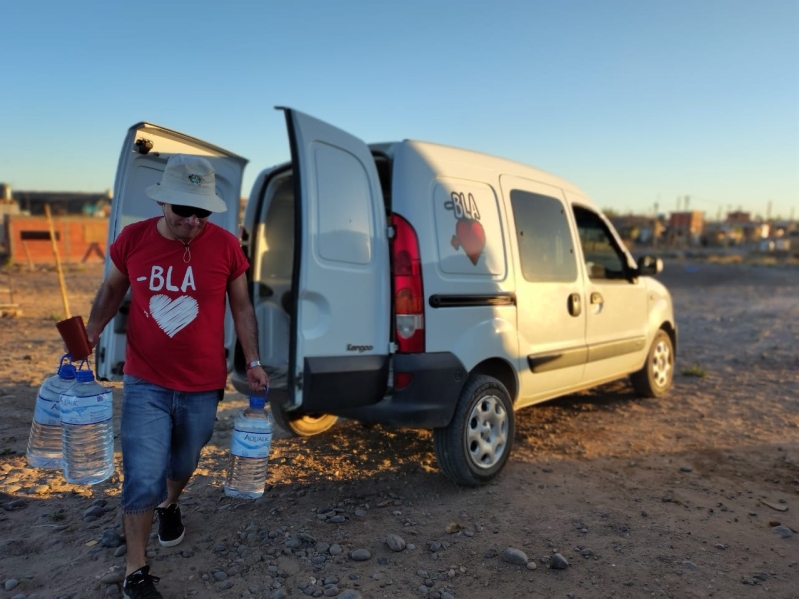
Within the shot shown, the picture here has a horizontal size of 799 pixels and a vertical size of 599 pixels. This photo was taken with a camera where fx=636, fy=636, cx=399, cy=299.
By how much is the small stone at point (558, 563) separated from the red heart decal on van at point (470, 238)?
5.73ft

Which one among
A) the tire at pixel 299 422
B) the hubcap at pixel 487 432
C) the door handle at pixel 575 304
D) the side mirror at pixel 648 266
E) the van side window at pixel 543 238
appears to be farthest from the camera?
the side mirror at pixel 648 266

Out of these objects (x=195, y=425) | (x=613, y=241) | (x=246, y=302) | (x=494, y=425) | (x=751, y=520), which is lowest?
(x=751, y=520)

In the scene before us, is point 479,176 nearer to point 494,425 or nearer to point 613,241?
point 494,425

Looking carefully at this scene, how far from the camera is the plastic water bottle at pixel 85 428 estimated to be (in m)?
2.75

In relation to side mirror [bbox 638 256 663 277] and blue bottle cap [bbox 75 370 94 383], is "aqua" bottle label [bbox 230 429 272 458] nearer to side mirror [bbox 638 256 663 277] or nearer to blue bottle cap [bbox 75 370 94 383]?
blue bottle cap [bbox 75 370 94 383]

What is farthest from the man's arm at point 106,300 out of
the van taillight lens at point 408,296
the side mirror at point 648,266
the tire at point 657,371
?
the tire at point 657,371

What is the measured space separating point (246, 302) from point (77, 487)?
1.91 m

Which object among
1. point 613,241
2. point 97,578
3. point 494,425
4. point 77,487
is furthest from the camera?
point 613,241

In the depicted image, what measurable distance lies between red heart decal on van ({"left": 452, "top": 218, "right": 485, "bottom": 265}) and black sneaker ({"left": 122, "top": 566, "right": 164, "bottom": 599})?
236 centimetres

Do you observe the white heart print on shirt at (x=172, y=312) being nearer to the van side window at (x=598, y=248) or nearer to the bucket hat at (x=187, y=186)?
the bucket hat at (x=187, y=186)

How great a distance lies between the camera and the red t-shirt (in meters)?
2.70

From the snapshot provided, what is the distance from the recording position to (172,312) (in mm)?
2727

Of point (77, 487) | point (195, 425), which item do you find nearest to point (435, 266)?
point (195, 425)

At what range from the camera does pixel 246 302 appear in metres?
3.00
